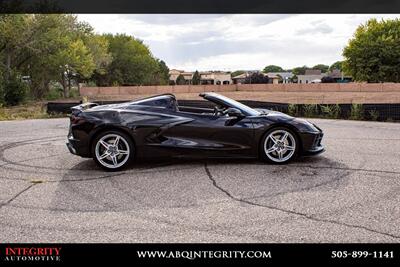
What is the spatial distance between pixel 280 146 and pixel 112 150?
2.67 m

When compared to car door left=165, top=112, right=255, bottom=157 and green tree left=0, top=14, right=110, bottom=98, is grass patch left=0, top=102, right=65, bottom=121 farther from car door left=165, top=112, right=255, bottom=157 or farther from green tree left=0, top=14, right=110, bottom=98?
car door left=165, top=112, right=255, bottom=157

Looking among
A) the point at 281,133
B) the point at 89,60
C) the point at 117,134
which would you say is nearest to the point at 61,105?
the point at 117,134

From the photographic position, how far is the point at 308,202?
14.5 feet

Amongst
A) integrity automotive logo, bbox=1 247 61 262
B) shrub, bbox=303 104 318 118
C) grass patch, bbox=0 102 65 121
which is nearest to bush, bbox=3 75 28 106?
grass patch, bbox=0 102 65 121

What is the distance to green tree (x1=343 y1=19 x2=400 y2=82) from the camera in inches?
2020

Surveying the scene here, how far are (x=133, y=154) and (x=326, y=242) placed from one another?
345 centimetres

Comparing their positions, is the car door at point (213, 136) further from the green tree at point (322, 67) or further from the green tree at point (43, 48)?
the green tree at point (322, 67)

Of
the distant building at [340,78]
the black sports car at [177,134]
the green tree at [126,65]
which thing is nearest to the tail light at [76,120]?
the black sports car at [177,134]

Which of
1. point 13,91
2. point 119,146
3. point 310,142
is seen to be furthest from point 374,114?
point 13,91

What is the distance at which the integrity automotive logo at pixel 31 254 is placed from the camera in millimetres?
3136

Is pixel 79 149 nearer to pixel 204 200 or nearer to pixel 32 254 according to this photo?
pixel 204 200

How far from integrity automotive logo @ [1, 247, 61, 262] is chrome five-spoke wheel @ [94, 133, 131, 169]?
274 cm

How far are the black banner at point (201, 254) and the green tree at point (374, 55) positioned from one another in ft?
177

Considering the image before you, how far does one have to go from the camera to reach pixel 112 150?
5.99 metres
